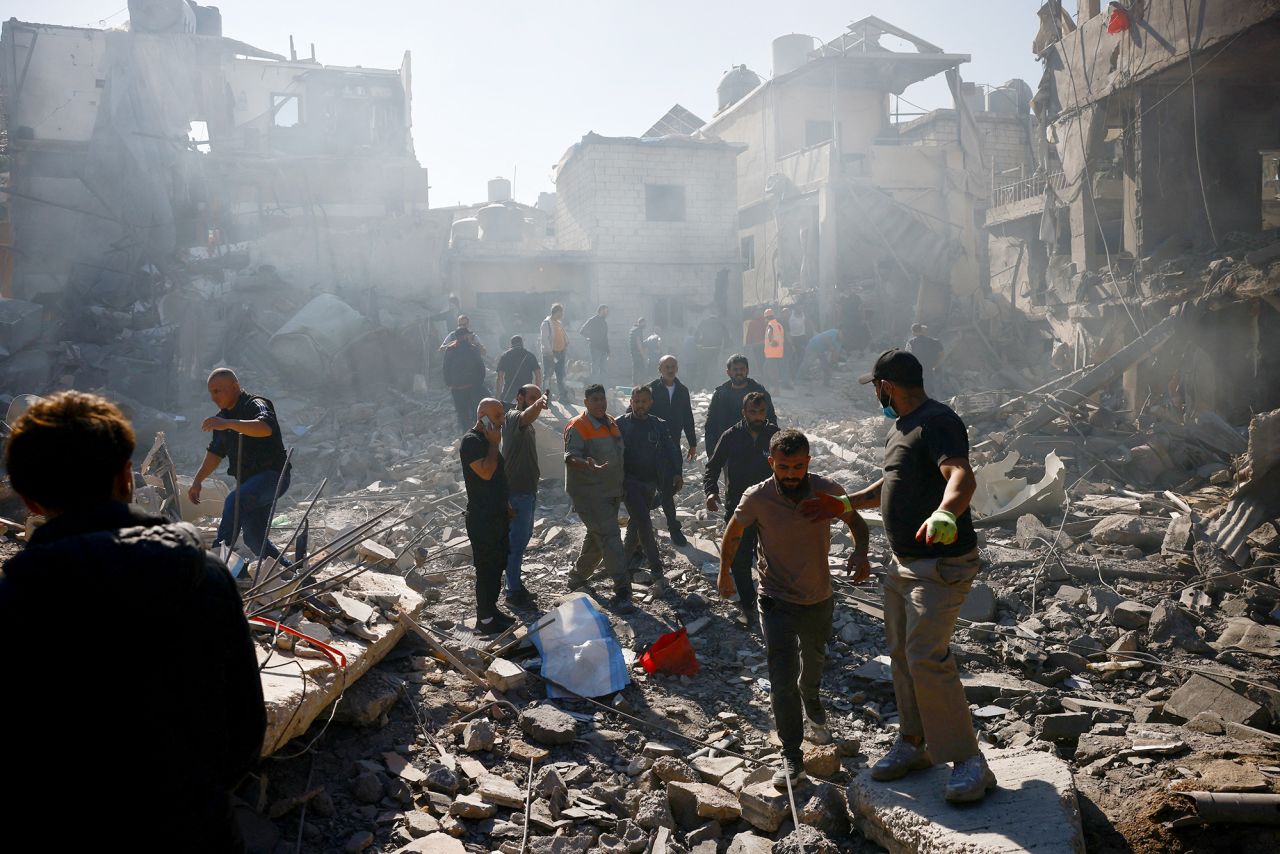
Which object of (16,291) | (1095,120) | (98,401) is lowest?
(98,401)

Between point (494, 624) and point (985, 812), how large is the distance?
3.73m

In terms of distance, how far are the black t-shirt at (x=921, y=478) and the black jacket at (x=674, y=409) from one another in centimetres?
469

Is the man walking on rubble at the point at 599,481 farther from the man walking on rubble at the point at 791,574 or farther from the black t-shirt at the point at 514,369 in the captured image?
the black t-shirt at the point at 514,369

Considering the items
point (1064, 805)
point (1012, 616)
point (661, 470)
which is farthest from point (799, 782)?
point (661, 470)

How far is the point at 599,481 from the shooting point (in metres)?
6.99

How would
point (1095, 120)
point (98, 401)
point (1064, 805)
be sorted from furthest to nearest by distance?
point (1095, 120) < point (1064, 805) < point (98, 401)

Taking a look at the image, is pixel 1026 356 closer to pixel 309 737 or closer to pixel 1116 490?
pixel 1116 490

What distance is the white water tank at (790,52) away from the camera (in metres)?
30.7

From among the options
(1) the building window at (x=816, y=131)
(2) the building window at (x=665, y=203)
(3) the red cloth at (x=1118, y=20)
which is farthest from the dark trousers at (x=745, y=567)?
(1) the building window at (x=816, y=131)

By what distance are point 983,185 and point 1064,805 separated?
85.7 ft

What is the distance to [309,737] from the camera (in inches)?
164

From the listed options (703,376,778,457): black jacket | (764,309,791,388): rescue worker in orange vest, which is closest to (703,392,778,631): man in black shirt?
(703,376,778,457): black jacket

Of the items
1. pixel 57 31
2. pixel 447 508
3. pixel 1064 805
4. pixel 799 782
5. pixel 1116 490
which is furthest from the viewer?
pixel 57 31

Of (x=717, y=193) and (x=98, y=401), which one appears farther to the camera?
(x=717, y=193)
